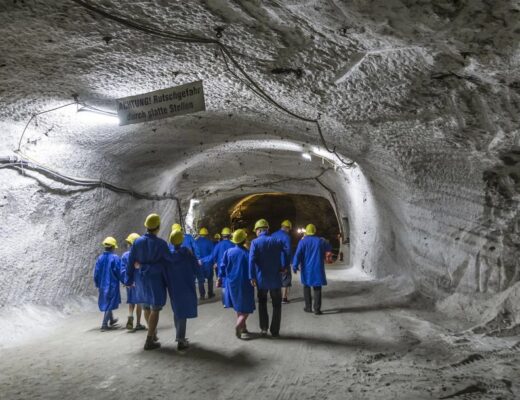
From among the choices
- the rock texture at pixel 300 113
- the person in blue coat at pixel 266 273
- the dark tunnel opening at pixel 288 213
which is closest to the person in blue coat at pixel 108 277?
the rock texture at pixel 300 113

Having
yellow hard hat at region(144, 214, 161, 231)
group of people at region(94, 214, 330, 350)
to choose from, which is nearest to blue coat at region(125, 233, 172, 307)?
group of people at region(94, 214, 330, 350)

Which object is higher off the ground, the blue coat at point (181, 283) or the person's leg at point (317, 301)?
the blue coat at point (181, 283)

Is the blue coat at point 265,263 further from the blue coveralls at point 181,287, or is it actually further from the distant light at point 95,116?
the distant light at point 95,116

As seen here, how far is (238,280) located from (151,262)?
122 cm

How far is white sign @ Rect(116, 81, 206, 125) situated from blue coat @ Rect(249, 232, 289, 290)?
2127mm

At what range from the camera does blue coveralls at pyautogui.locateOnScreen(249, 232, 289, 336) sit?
20.4 feet

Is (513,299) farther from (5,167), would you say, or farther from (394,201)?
(5,167)

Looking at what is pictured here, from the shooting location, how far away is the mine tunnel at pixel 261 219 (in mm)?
4133

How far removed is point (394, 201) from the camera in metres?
9.66

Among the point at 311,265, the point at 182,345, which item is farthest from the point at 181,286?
the point at 311,265

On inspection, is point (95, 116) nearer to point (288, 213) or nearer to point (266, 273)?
point (266, 273)

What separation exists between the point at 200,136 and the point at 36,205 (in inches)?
138

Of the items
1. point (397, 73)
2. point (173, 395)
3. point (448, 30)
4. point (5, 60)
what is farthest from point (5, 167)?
point (448, 30)

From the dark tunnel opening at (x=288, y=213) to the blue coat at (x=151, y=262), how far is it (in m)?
18.0
